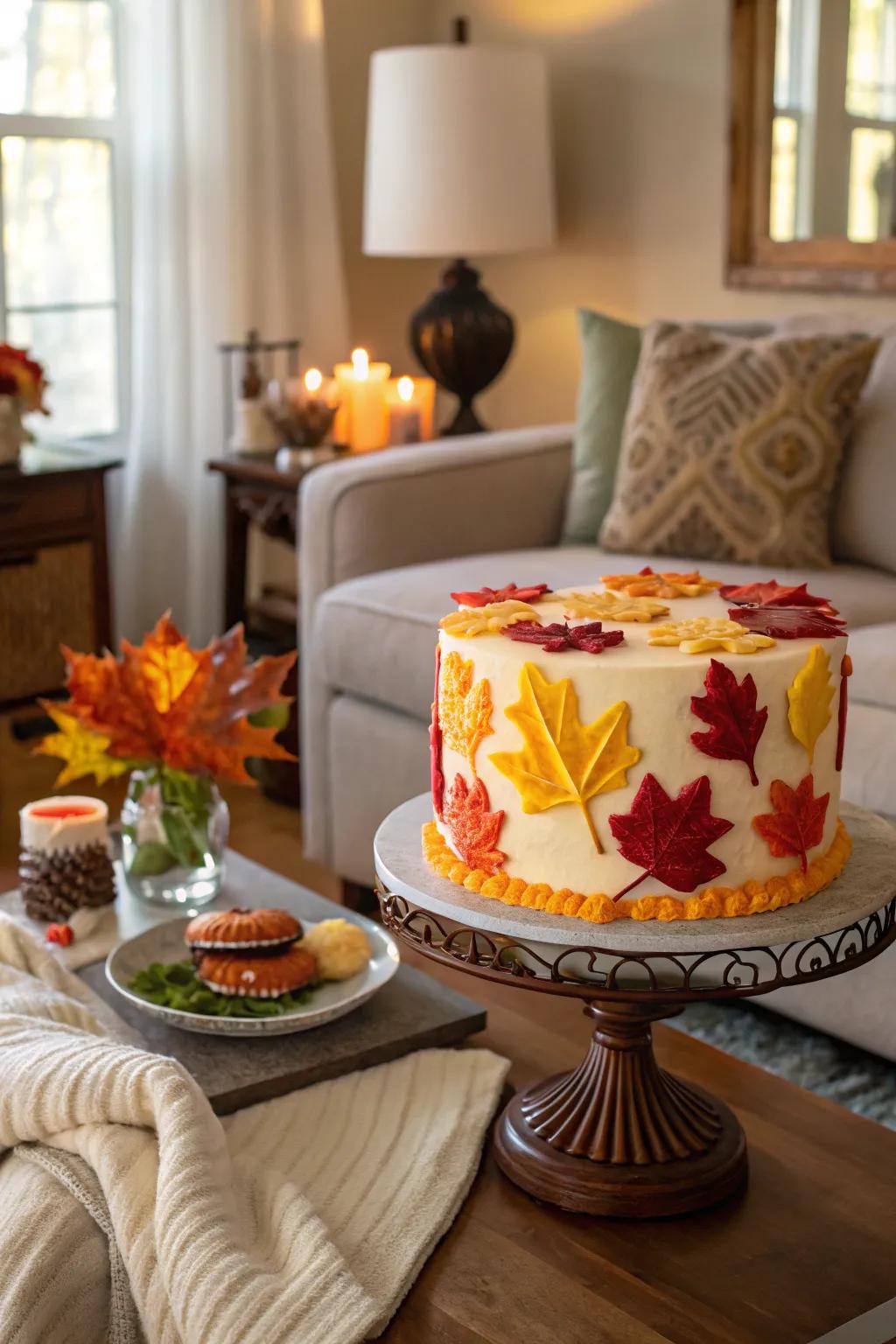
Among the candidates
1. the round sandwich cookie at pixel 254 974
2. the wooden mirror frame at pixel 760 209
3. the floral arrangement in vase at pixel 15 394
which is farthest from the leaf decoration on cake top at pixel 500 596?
the floral arrangement in vase at pixel 15 394

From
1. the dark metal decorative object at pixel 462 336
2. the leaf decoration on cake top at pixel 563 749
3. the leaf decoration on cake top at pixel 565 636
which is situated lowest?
the leaf decoration on cake top at pixel 563 749

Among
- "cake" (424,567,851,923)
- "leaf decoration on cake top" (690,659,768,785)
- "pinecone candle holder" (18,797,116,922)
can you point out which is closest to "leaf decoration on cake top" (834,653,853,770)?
"cake" (424,567,851,923)

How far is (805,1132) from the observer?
1.38 meters

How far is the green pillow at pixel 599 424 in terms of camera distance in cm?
272

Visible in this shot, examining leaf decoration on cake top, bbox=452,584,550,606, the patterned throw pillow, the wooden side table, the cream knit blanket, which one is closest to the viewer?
the cream knit blanket

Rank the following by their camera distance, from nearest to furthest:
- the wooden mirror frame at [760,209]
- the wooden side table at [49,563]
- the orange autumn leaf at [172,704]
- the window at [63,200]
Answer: the orange autumn leaf at [172,704]
the wooden mirror frame at [760,209]
the wooden side table at [49,563]
the window at [63,200]

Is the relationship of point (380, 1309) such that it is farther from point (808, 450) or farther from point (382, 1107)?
point (808, 450)

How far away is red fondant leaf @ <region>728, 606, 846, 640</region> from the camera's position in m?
→ 1.28

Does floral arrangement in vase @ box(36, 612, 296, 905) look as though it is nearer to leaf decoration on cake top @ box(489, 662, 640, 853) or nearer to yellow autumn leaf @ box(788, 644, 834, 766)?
leaf decoration on cake top @ box(489, 662, 640, 853)

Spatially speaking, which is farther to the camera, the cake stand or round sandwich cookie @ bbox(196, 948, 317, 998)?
round sandwich cookie @ bbox(196, 948, 317, 998)

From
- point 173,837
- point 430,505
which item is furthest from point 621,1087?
point 430,505

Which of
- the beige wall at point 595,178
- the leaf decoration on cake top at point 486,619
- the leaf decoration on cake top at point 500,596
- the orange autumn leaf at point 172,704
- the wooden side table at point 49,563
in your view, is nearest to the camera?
the leaf decoration on cake top at point 486,619

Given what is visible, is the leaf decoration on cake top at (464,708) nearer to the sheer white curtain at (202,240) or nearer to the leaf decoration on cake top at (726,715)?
the leaf decoration on cake top at (726,715)

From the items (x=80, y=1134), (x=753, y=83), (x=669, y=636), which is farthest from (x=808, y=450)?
(x=80, y=1134)
